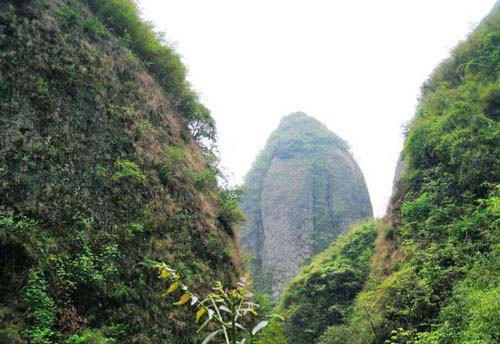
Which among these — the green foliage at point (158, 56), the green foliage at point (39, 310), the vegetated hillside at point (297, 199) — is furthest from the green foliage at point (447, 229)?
the vegetated hillside at point (297, 199)

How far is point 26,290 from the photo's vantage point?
5621 millimetres

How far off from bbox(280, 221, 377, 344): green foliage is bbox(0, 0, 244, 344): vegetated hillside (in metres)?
6.63

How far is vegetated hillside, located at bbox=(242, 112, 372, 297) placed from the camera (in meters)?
33.9

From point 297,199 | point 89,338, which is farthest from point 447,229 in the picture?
point 297,199

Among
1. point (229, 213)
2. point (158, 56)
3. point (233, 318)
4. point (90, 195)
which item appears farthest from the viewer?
point (158, 56)

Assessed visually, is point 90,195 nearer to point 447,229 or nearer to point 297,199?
point 447,229

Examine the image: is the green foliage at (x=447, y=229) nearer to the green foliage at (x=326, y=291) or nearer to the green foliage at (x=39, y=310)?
the green foliage at (x=326, y=291)

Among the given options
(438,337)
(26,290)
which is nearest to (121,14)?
(26,290)

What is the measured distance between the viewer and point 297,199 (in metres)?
38.9

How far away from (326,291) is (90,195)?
13410 millimetres

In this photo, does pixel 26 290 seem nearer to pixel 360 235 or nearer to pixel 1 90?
pixel 1 90

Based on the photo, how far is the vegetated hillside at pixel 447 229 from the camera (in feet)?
23.5

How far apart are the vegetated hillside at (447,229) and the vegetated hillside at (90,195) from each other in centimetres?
522

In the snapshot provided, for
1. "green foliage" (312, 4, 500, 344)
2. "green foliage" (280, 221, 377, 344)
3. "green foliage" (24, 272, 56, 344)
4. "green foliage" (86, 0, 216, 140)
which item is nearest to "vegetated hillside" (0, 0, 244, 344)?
"green foliage" (24, 272, 56, 344)
